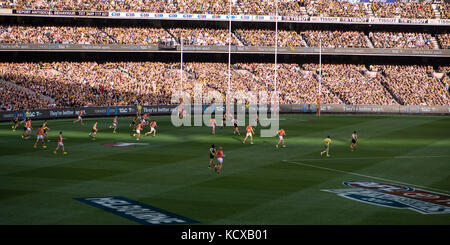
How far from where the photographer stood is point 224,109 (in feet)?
234

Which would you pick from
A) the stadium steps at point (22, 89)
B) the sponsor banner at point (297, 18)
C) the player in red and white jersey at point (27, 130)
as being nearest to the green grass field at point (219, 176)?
the player in red and white jersey at point (27, 130)

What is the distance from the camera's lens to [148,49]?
7712cm

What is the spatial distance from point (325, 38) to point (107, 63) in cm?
3305

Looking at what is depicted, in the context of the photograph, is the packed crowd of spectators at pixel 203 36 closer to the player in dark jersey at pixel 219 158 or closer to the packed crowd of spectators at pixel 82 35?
the packed crowd of spectators at pixel 82 35

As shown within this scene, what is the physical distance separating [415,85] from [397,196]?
63.6m

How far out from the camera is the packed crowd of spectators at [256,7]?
246 feet

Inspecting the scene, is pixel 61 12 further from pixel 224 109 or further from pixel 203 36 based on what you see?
pixel 224 109

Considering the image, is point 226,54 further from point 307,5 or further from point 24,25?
point 24,25

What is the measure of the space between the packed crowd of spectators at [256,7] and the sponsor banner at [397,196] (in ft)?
187

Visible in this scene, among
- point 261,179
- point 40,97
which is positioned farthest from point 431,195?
point 40,97

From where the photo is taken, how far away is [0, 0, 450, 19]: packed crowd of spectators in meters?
75.1

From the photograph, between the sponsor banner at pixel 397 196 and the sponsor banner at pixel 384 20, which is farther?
the sponsor banner at pixel 384 20

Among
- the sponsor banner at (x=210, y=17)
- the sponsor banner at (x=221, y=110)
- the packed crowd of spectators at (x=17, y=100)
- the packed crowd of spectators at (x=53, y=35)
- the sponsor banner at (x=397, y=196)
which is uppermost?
the sponsor banner at (x=210, y=17)

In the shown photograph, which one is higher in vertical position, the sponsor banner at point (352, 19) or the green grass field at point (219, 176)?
the sponsor banner at point (352, 19)
